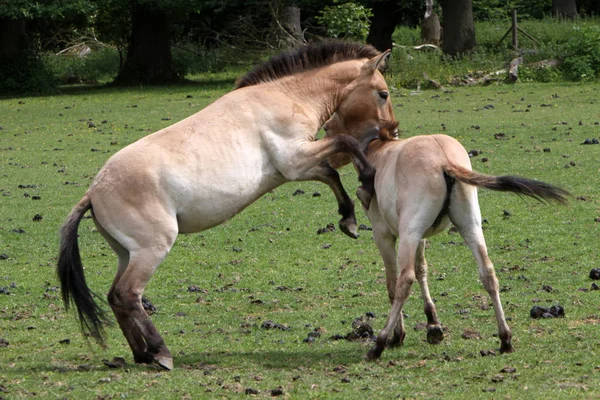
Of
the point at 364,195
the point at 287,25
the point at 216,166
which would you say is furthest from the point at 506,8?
the point at 216,166

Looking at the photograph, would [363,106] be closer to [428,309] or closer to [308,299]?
[308,299]

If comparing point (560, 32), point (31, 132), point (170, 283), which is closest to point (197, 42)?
point (560, 32)

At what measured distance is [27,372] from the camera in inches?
250

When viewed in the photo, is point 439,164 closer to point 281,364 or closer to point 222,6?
point 281,364

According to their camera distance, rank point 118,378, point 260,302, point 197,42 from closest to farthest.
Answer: point 118,378 < point 260,302 < point 197,42

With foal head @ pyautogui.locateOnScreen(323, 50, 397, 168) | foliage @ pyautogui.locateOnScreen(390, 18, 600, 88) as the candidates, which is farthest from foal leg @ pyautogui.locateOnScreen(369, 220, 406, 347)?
foliage @ pyautogui.locateOnScreen(390, 18, 600, 88)

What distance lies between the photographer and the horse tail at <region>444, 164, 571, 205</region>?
616 cm

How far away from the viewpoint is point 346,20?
98.1 feet

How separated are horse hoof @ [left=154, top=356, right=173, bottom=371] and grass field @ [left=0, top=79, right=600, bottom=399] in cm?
8

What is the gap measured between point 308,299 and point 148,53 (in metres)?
24.0

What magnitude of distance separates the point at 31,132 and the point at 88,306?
1472 centimetres

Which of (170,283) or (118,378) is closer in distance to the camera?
(118,378)

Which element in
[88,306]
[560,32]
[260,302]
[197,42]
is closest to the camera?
[88,306]

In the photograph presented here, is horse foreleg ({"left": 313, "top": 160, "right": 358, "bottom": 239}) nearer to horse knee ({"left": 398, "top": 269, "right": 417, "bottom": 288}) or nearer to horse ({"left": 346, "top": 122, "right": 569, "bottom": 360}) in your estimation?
horse ({"left": 346, "top": 122, "right": 569, "bottom": 360})
